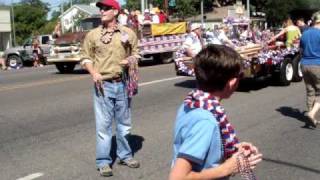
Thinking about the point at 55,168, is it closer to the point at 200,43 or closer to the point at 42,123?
the point at 42,123

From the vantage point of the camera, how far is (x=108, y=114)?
20.4 ft

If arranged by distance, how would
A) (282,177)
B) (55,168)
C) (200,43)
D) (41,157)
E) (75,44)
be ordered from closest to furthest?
1. (282,177)
2. (55,168)
3. (41,157)
4. (200,43)
5. (75,44)

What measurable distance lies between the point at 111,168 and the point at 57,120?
3.52m

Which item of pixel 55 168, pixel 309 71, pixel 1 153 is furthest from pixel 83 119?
pixel 309 71

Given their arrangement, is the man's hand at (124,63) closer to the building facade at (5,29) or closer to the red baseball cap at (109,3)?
the red baseball cap at (109,3)

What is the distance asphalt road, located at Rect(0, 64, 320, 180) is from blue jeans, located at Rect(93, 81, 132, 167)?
1.02 feet

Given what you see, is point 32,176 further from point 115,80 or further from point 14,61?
point 14,61

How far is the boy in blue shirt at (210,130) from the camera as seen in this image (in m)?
2.53

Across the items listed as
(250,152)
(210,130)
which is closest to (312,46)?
(250,152)

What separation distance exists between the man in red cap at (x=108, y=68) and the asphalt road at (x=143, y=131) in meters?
0.56

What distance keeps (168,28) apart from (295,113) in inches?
508

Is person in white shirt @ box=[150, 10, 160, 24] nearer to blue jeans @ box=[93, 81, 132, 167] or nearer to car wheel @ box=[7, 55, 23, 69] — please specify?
car wheel @ box=[7, 55, 23, 69]

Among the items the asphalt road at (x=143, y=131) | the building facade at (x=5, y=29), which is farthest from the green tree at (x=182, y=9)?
the asphalt road at (x=143, y=131)

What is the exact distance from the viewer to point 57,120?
9.80m
